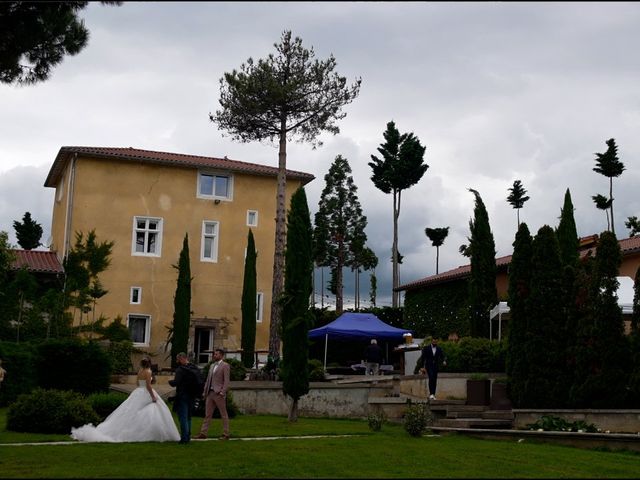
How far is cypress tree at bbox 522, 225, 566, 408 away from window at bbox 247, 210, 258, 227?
22014 millimetres

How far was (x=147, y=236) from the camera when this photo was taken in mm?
40469

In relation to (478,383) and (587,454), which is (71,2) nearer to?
(587,454)

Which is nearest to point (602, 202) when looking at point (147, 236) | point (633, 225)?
point (633, 225)

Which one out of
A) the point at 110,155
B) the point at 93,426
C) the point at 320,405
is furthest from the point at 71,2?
the point at 110,155

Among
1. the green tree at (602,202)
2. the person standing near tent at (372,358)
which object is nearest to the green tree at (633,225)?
the green tree at (602,202)

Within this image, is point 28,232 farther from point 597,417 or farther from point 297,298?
point 597,417

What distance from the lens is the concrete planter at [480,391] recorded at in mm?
22016

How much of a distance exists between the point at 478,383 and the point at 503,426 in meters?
2.08

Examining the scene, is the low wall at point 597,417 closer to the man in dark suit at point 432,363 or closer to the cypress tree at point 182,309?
the man in dark suit at point 432,363

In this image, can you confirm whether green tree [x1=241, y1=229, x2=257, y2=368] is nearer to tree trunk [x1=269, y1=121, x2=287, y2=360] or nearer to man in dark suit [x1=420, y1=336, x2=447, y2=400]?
tree trunk [x1=269, y1=121, x2=287, y2=360]

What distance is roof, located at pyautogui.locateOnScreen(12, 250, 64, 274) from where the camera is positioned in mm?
37188

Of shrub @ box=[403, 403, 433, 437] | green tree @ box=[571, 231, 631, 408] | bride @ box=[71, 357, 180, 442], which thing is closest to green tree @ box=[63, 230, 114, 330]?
bride @ box=[71, 357, 180, 442]

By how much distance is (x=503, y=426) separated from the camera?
2006cm

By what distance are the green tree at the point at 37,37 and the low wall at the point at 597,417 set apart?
41.7ft
